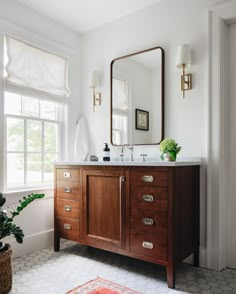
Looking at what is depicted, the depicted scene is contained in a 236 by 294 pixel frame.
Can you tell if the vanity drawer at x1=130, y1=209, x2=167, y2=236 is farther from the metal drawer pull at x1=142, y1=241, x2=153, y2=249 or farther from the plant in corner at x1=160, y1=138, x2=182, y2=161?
the plant in corner at x1=160, y1=138, x2=182, y2=161

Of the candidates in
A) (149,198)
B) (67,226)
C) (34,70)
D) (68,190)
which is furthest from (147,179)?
(34,70)

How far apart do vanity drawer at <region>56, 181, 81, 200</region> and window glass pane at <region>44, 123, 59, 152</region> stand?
505 mm

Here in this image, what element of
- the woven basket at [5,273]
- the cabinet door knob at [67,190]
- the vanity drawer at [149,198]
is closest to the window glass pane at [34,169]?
the cabinet door knob at [67,190]

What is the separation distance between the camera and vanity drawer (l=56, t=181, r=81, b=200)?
9.03 ft

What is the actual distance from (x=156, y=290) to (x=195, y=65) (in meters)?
1.97

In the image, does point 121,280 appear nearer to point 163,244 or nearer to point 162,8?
point 163,244

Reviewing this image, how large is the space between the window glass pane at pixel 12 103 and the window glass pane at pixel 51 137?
409mm

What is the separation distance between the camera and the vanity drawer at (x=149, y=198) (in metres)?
2.14

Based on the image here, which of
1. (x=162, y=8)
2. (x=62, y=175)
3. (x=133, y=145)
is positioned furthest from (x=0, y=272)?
(x=162, y=8)

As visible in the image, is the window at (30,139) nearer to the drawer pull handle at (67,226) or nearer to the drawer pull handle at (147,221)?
the drawer pull handle at (67,226)

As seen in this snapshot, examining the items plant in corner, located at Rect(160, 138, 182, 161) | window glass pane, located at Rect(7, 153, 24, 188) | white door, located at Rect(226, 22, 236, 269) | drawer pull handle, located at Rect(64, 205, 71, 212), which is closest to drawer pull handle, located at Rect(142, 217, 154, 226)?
plant in corner, located at Rect(160, 138, 182, 161)

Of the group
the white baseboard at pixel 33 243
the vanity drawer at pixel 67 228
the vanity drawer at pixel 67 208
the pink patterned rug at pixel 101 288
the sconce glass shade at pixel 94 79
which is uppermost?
the sconce glass shade at pixel 94 79

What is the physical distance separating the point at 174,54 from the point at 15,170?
6.56 ft

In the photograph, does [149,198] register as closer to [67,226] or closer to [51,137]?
[67,226]
